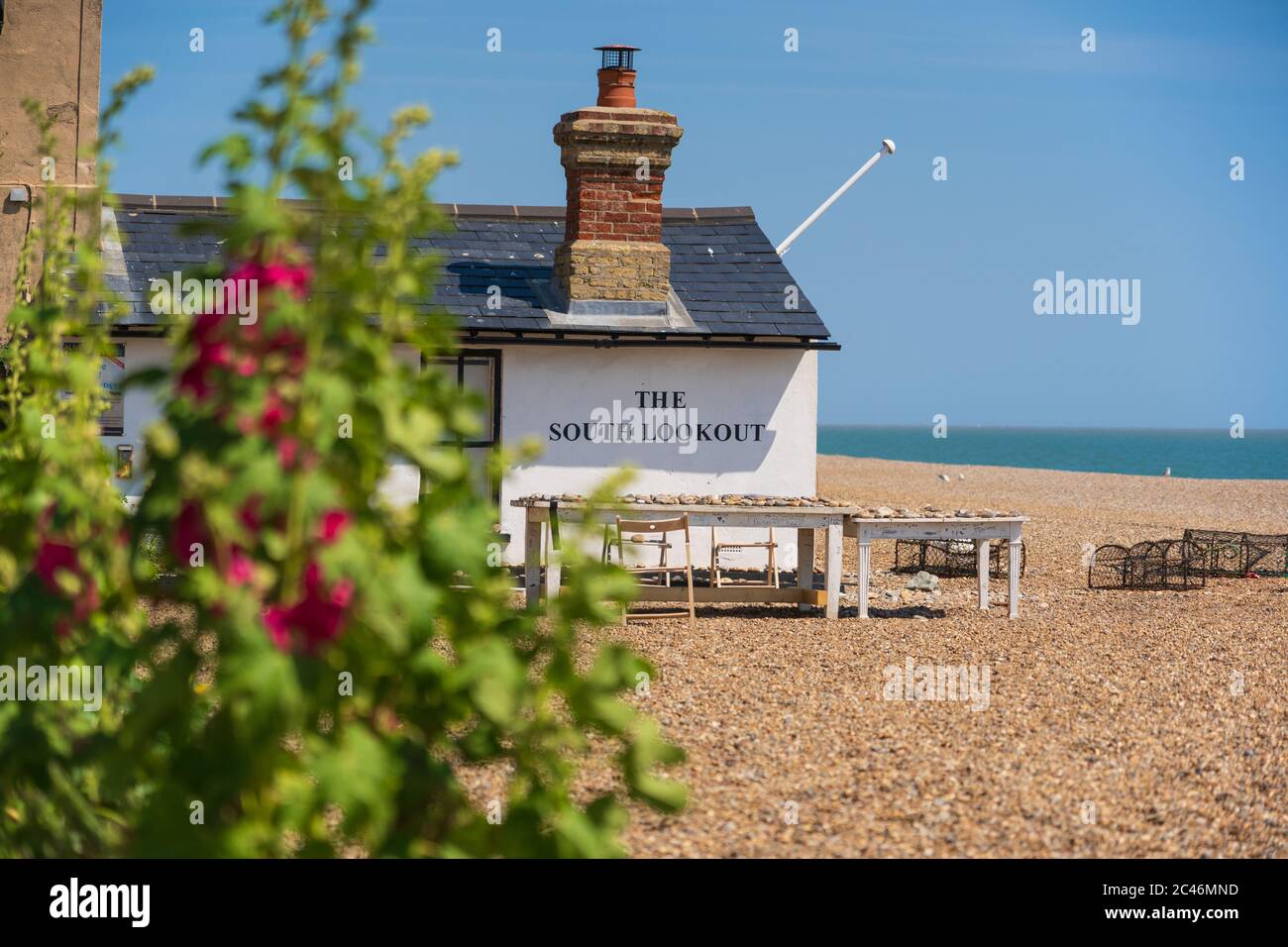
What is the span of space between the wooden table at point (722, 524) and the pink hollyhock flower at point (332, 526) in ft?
Answer: 27.6

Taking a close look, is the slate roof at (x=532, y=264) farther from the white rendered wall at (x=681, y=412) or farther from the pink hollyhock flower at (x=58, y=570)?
the pink hollyhock flower at (x=58, y=570)

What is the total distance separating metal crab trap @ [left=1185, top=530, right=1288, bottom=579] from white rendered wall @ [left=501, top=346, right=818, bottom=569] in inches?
192

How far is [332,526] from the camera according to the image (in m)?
2.47

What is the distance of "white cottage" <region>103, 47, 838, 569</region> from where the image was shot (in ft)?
46.6

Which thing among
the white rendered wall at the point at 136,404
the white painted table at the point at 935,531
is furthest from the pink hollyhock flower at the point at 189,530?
the white rendered wall at the point at 136,404

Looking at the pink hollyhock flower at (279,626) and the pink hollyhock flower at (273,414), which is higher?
the pink hollyhock flower at (273,414)

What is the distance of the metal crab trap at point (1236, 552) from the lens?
1616cm

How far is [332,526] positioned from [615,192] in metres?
12.1

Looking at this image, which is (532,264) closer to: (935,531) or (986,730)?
(935,531)

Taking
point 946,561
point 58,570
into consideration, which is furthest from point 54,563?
point 946,561

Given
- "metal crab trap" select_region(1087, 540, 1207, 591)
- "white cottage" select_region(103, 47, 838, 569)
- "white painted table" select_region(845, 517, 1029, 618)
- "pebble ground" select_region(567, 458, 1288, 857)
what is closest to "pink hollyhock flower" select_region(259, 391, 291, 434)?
"pebble ground" select_region(567, 458, 1288, 857)

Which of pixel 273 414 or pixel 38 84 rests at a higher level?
pixel 38 84
